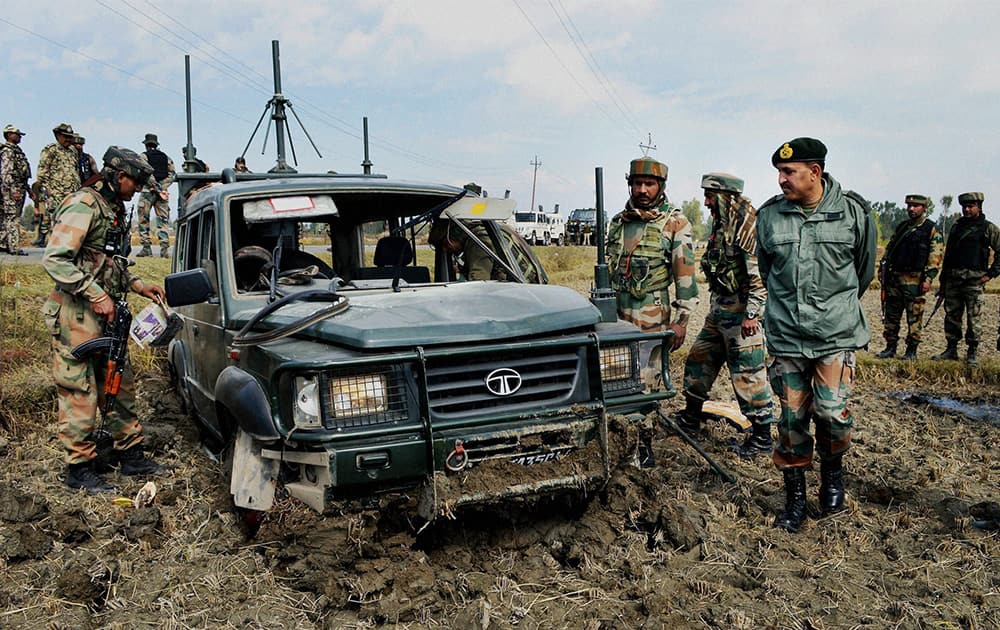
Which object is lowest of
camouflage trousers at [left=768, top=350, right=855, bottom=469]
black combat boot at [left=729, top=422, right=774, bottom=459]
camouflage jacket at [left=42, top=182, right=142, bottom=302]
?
black combat boot at [left=729, top=422, right=774, bottom=459]

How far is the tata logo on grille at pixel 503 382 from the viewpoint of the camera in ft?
10.8

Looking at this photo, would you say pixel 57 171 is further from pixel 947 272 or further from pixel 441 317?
pixel 947 272

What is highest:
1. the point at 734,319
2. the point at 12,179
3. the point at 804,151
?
the point at 12,179

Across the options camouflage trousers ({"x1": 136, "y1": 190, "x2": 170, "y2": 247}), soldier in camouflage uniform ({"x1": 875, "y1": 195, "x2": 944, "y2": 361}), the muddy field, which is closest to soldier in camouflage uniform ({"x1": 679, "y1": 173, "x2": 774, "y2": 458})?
the muddy field

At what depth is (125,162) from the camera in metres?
5.06

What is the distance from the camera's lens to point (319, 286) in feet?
14.1

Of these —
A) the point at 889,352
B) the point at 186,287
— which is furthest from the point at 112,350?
the point at 889,352

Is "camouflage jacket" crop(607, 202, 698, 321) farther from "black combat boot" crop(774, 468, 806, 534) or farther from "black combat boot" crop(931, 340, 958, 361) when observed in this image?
"black combat boot" crop(931, 340, 958, 361)

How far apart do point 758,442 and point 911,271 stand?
5816 millimetres

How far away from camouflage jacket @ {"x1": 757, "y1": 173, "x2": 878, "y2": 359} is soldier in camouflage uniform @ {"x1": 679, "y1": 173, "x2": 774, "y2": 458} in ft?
3.70

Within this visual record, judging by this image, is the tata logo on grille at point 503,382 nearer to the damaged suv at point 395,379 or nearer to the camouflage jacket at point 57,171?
the damaged suv at point 395,379

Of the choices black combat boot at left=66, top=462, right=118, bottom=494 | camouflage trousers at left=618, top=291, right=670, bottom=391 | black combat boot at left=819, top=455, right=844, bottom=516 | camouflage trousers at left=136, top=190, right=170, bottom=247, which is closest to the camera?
black combat boot at left=819, top=455, right=844, bottom=516

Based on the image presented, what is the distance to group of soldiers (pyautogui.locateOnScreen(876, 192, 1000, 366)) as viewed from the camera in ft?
31.5

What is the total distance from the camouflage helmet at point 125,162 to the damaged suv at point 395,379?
120cm
